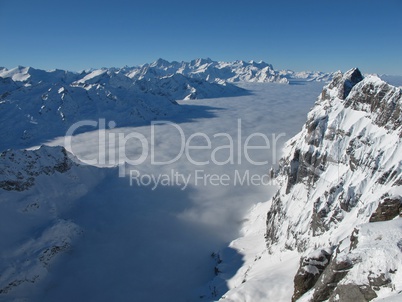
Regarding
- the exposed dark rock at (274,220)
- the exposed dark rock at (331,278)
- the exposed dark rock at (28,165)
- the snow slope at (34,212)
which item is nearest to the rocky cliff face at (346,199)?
the exposed dark rock at (331,278)

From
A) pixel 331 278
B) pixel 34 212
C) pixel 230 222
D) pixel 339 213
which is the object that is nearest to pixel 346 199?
pixel 339 213

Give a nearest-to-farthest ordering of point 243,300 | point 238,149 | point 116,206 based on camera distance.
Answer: point 243,300 → point 116,206 → point 238,149

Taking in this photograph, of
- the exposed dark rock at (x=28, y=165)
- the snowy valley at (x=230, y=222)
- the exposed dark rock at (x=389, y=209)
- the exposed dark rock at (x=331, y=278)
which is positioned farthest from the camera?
the exposed dark rock at (x=28, y=165)

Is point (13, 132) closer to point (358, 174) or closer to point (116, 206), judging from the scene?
point (116, 206)

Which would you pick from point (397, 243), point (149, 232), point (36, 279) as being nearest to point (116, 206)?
point (149, 232)

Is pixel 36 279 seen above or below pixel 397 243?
below

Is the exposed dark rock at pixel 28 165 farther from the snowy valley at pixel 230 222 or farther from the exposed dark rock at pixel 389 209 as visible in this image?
the exposed dark rock at pixel 389 209
